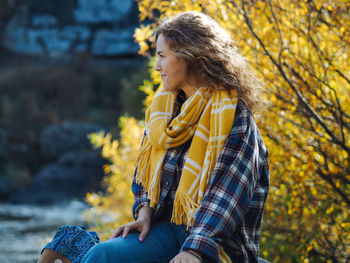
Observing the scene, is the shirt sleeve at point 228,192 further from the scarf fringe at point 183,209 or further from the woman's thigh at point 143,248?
the woman's thigh at point 143,248

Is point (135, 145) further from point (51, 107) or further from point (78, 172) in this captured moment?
point (51, 107)

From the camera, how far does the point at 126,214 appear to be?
14.5ft

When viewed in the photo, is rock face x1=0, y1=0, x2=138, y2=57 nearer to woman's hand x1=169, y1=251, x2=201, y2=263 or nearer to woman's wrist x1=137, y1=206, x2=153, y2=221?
woman's wrist x1=137, y1=206, x2=153, y2=221

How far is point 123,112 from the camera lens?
18.1 meters

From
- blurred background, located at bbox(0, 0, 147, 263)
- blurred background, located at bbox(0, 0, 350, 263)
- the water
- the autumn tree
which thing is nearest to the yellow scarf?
blurred background, located at bbox(0, 0, 350, 263)

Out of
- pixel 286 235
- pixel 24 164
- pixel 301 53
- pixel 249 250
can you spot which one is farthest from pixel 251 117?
pixel 24 164

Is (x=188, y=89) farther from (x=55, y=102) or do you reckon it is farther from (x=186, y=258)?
(x=55, y=102)

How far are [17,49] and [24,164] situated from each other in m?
13.6

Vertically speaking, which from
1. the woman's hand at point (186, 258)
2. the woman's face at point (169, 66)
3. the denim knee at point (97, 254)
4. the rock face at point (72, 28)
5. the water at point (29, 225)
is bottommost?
the woman's hand at point (186, 258)

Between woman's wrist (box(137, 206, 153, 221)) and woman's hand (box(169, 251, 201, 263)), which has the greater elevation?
woman's wrist (box(137, 206, 153, 221))

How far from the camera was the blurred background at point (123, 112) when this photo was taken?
276 cm

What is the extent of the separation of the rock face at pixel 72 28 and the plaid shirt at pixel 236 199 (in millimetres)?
29263

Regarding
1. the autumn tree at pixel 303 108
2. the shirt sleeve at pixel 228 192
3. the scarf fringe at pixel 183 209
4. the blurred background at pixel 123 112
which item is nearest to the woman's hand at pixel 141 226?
the scarf fringe at pixel 183 209

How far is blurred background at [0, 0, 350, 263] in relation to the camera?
2758 mm
